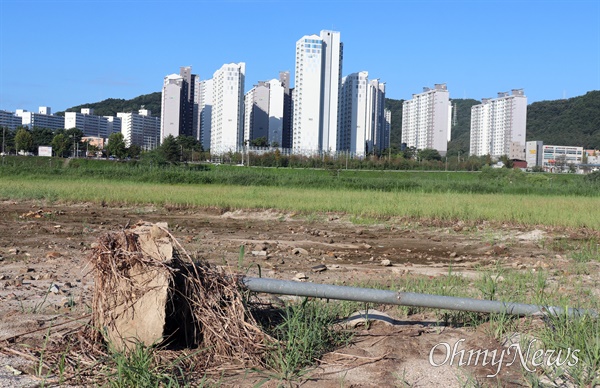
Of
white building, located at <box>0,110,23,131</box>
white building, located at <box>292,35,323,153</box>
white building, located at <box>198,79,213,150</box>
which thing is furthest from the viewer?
white building, located at <box>0,110,23,131</box>

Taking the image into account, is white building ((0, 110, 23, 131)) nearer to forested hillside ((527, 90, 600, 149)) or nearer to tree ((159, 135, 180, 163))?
tree ((159, 135, 180, 163))

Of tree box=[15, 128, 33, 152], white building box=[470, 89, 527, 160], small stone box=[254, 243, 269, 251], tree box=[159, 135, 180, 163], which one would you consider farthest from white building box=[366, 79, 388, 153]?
small stone box=[254, 243, 269, 251]

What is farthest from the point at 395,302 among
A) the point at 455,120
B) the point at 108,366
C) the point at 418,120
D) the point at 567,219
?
the point at 455,120

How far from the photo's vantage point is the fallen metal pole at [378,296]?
142 inches

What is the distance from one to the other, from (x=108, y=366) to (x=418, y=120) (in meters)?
124

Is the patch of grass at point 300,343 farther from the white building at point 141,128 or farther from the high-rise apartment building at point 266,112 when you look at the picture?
the white building at point 141,128

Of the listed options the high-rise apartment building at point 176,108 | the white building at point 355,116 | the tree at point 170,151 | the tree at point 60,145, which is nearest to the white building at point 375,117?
the white building at point 355,116

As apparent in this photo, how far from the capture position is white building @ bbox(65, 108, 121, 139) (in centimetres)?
14138

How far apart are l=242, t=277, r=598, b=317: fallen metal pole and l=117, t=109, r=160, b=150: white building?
128801 millimetres

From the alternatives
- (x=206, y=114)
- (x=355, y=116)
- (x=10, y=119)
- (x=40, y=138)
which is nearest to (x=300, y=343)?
(x=355, y=116)

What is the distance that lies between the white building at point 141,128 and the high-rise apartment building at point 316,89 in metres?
58.8

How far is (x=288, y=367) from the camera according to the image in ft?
10.6

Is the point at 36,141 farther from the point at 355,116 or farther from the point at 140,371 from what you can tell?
the point at 140,371

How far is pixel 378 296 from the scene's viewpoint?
11.8 feet
